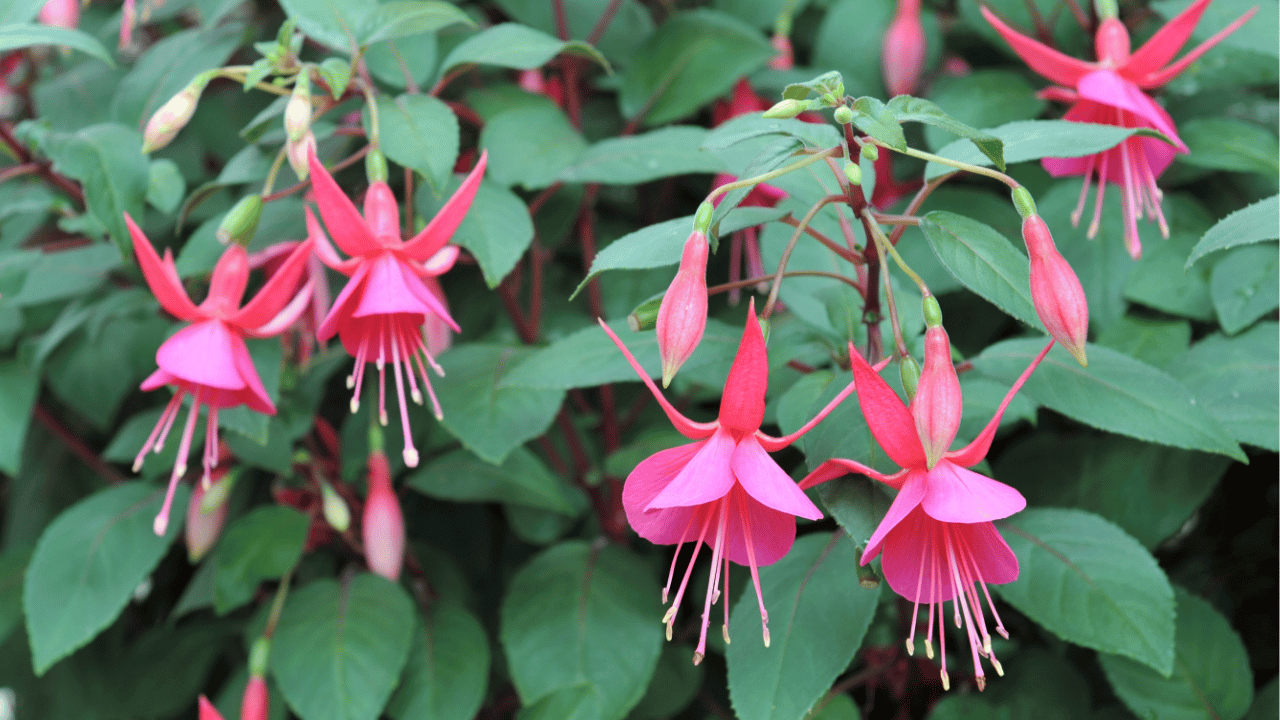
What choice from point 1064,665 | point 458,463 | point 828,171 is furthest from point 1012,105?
point 458,463

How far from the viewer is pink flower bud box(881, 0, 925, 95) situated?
93 centimetres

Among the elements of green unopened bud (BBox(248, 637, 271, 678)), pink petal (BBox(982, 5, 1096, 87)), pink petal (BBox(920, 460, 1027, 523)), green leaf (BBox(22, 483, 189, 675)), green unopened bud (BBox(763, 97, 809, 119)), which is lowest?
green unopened bud (BBox(248, 637, 271, 678))

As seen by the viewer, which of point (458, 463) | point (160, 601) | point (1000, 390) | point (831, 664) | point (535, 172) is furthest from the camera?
point (160, 601)

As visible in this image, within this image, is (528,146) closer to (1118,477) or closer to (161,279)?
(161,279)

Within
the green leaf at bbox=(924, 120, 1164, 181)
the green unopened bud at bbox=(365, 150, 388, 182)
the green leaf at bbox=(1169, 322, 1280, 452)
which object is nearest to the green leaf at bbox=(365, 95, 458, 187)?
the green unopened bud at bbox=(365, 150, 388, 182)

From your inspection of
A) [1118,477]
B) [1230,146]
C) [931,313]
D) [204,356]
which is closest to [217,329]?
[204,356]

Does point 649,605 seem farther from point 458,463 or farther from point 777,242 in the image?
point 777,242

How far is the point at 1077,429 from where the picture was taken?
84 centimetres

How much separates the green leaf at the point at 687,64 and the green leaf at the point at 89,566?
633mm

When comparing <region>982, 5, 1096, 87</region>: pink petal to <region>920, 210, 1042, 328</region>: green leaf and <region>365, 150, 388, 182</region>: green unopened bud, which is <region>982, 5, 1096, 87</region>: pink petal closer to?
<region>920, 210, 1042, 328</region>: green leaf

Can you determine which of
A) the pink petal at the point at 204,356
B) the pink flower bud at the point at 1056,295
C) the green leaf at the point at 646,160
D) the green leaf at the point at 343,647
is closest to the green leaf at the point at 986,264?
the pink flower bud at the point at 1056,295

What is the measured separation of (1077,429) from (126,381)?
984mm

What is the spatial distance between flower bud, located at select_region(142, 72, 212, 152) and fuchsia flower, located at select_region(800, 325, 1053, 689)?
20.4 inches

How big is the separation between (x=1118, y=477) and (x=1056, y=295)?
1.22ft
